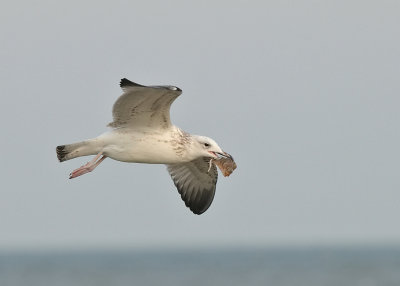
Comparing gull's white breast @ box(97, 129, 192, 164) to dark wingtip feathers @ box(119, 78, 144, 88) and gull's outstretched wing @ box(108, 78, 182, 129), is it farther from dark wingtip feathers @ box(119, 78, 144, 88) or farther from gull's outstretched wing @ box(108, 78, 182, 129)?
dark wingtip feathers @ box(119, 78, 144, 88)

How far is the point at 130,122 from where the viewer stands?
12.8 m

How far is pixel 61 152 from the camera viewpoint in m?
13.1

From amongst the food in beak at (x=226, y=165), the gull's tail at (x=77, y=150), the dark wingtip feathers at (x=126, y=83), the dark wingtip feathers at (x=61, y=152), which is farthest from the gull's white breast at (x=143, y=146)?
the food in beak at (x=226, y=165)

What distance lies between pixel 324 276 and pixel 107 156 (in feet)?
166

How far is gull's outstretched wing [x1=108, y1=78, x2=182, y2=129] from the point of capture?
39.3 ft

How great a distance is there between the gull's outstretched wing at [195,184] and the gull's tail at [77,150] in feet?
7.33

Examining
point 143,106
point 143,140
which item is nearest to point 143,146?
point 143,140

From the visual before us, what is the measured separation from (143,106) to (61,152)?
139cm

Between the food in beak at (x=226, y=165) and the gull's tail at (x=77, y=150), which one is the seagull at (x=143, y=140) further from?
the food in beak at (x=226, y=165)

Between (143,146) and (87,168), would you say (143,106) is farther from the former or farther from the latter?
(87,168)

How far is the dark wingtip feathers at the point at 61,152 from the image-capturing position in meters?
13.1

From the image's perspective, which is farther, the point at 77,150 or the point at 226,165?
the point at 226,165

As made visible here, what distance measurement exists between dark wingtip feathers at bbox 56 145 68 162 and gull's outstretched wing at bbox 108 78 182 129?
722 millimetres

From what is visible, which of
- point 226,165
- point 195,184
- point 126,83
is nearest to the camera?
point 126,83
